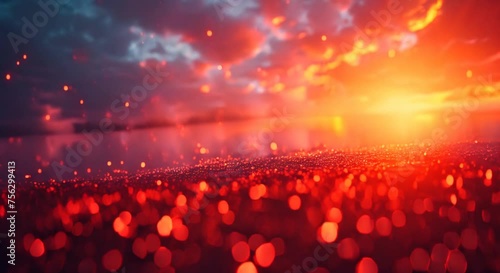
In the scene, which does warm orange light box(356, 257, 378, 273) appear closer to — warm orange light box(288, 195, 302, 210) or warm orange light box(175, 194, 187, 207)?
warm orange light box(288, 195, 302, 210)

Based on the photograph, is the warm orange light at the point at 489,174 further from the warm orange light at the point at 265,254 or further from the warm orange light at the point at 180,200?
the warm orange light at the point at 180,200

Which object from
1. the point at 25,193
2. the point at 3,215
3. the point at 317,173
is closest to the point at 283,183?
the point at 317,173

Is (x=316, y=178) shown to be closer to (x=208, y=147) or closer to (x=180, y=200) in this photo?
(x=180, y=200)

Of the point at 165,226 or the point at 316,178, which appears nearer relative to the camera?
the point at 165,226

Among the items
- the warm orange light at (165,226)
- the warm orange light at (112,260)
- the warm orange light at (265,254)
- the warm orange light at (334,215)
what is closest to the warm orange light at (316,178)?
the warm orange light at (334,215)

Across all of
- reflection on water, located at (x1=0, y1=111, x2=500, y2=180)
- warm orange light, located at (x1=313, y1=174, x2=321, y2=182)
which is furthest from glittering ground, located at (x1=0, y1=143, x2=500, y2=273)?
reflection on water, located at (x1=0, y1=111, x2=500, y2=180)

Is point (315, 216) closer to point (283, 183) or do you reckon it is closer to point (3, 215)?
point (283, 183)

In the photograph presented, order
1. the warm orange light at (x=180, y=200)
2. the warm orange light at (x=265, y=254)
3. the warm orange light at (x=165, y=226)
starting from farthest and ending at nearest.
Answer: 1. the warm orange light at (x=180, y=200)
2. the warm orange light at (x=165, y=226)
3. the warm orange light at (x=265, y=254)

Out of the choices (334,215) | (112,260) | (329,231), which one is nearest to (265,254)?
(329,231)

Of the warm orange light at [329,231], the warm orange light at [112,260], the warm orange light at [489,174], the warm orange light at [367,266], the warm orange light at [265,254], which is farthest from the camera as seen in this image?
the warm orange light at [489,174]
